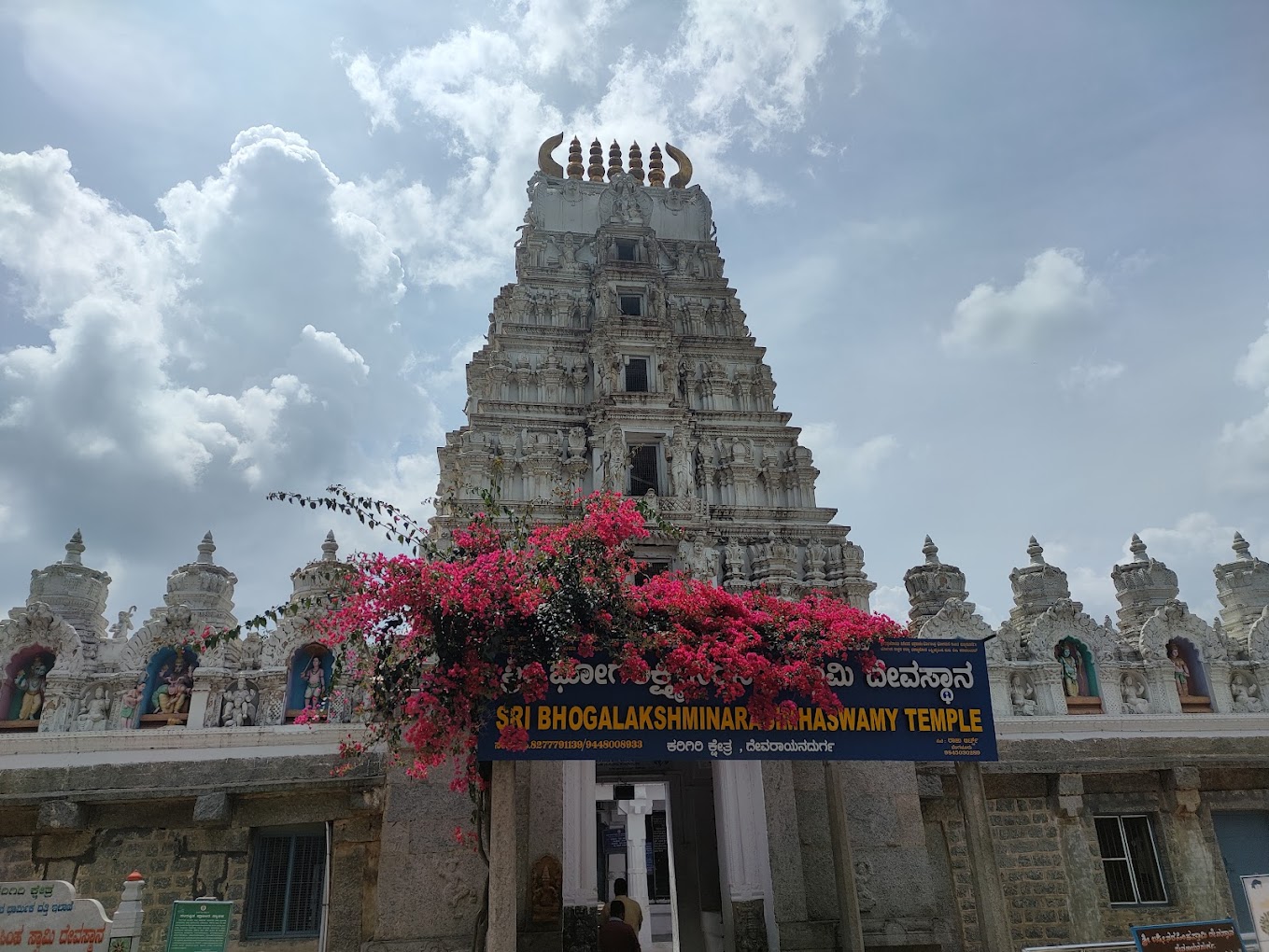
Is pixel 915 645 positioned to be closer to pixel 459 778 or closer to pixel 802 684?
pixel 802 684

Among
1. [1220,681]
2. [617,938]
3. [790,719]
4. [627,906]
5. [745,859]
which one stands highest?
[1220,681]

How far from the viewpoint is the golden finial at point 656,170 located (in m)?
27.9

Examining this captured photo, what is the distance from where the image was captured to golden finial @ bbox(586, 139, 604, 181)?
90.6 ft

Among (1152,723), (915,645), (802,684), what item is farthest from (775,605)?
(1152,723)

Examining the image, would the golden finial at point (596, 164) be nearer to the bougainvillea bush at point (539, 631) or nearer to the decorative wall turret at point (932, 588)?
the decorative wall turret at point (932, 588)

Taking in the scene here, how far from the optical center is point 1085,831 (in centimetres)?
1163

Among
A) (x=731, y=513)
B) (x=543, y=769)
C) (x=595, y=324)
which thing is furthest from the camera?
(x=595, y=324)

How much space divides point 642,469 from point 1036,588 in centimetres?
966

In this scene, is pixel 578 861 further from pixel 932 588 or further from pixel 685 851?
pixel 932 588

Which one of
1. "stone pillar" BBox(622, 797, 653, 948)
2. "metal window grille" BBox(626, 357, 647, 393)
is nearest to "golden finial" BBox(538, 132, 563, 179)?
"metal window grille" BBox(626, 357, 647, 393)

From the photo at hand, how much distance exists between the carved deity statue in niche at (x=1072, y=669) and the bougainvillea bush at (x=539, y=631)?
9.98 meters

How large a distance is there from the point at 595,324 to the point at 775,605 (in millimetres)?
15186

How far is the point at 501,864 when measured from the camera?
25.9 ft

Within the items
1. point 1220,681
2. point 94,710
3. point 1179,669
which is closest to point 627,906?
point 94,710
